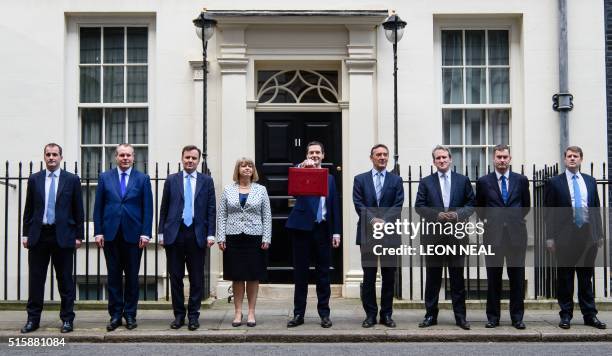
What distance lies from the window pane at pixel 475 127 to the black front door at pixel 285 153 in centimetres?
180

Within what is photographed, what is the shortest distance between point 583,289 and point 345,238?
3.76 m

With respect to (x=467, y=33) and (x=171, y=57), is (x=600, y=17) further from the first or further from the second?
(x=171, y=57)

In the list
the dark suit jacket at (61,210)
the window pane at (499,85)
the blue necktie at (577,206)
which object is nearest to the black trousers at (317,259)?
the dark suit jacket at (61,210)

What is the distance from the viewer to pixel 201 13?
11859mm

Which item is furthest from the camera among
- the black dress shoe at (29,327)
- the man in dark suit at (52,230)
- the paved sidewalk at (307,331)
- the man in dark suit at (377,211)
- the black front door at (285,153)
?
the black front door at (285,153)

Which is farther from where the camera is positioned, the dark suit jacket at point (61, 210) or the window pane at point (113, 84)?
the window pane at point (113, 84)

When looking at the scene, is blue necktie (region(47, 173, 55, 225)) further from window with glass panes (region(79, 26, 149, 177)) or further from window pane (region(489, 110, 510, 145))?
window pane (region(489, 110, 510, 145))

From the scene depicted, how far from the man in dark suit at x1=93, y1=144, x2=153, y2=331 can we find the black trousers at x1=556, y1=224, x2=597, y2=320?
4.37m

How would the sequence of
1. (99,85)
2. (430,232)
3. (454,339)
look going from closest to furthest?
(454,339)
(430,232)
(99,85)

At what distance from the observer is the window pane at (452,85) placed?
1284 centimetres

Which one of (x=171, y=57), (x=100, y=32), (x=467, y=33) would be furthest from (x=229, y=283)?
(x=467, y=33)

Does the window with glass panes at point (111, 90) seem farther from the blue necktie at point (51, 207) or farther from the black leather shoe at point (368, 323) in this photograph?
the black leather shoe at point (368, 323)

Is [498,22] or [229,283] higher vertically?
[498,22]

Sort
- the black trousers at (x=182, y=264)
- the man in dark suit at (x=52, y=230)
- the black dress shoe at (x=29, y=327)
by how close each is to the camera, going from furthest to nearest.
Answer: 1. the black trousers at (x=182, y=264)
2. the man in dark suit at (x=52, y=230)
3. the black dress shoe at (x=29, y=327)
